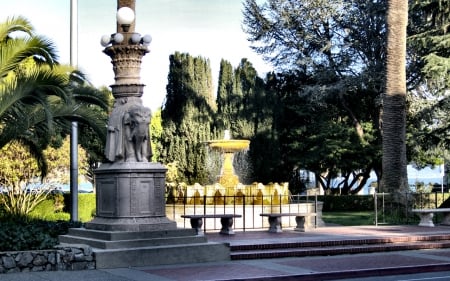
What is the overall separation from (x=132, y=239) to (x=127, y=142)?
85.3 inches

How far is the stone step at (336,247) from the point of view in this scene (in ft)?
51.5

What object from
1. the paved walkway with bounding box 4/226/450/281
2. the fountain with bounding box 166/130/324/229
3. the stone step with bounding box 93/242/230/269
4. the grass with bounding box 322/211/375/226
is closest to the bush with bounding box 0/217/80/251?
the paved walkway with bounding box 4/226/450/281

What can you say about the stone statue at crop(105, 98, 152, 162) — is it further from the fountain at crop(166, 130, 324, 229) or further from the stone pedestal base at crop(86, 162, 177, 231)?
the fountain at crop(166, 130, 324, 229)

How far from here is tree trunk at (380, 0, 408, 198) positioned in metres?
26.0

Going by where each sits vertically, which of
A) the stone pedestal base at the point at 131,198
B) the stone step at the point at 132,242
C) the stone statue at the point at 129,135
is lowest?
the stone step at the point at 132,242

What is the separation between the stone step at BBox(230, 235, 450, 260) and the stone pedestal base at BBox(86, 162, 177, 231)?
2.05m

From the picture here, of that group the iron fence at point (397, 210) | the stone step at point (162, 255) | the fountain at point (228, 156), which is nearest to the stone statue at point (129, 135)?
the stone step at point (162, 255)

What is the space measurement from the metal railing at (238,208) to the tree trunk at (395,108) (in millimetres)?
3822

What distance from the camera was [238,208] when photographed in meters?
22.8

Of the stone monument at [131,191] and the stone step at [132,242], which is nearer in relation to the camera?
the stone step at [132,242]

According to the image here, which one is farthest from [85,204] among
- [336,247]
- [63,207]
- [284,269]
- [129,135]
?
[284,269]

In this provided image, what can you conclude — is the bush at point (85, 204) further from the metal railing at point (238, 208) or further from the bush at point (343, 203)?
the bush at point (343, 203)

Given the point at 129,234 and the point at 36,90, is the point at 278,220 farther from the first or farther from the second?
the point at 36,90

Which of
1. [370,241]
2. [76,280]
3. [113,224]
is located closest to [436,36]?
[370,241]
